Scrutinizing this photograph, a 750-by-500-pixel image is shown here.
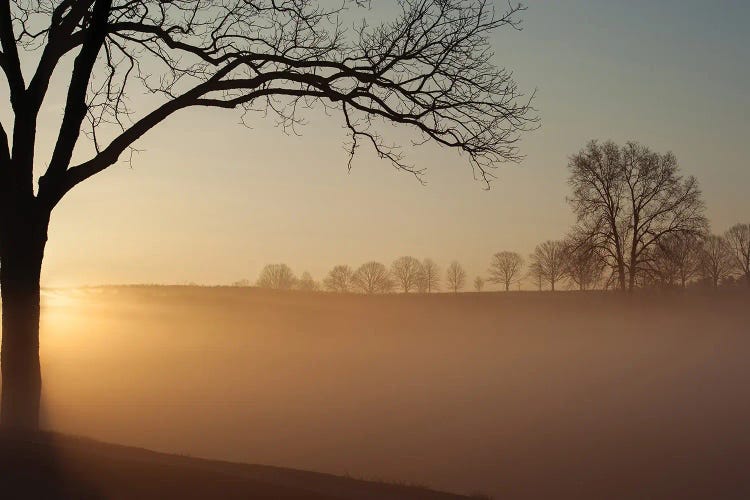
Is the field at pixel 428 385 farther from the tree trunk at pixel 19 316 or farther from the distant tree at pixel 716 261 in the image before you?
the distant tree at pixel 716 261

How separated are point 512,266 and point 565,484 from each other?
81383mm

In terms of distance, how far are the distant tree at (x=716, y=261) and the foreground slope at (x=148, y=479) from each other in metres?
66.5

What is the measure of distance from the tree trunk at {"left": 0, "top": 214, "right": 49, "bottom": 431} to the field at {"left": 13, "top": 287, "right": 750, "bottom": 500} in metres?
1.27

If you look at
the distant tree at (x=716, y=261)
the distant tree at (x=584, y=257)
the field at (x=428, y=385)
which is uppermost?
the distant tree at (x=716, y=261)

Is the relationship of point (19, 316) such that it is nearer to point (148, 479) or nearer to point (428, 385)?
point (148, 479)

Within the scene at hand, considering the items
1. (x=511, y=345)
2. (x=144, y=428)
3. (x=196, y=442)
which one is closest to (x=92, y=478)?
(x=196, y=442)

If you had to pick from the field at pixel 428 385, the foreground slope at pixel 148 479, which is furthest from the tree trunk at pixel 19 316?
the foreground slope at pixel 148 479

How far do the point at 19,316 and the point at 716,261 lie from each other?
72088 millimetres

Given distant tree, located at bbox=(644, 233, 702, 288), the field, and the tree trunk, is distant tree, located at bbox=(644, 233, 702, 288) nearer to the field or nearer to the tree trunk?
the field

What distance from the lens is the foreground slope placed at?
6.84m

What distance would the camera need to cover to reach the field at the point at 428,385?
19567mm

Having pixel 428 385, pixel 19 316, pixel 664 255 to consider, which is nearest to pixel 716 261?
pixel 664 255

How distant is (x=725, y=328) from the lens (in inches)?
1821

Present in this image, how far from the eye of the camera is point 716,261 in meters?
73.7
